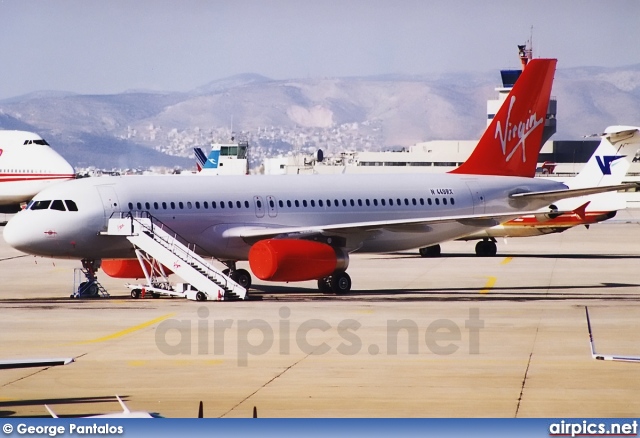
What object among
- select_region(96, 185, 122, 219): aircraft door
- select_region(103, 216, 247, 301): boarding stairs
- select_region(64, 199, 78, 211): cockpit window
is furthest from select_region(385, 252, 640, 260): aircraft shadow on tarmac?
select_region(64, 199, 78, 211): cockpit window

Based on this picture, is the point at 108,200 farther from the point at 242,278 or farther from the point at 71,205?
the point at 242,278

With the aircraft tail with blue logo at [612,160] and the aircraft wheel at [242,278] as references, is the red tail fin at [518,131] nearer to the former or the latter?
the aircraft wheel at [242,278]

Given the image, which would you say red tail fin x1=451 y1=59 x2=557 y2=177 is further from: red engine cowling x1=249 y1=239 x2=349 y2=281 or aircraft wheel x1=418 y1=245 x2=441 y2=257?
aircraft wheel x1=418 y1=245 x2=441 y2=257

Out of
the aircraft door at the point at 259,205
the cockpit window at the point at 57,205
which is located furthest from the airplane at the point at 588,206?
the cockpit window at the point at 57,205

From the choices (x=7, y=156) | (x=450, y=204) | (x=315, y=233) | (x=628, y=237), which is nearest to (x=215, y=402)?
(x=315, y=233)

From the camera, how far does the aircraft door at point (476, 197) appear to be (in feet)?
148

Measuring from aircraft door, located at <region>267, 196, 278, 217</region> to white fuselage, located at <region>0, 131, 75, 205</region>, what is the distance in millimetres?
55066

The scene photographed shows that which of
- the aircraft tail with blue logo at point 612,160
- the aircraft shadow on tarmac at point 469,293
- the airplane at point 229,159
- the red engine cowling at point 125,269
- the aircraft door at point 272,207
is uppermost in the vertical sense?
the airplane at point 229,159

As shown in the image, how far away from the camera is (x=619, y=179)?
6184cm

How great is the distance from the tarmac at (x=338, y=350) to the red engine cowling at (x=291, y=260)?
2.83 ft

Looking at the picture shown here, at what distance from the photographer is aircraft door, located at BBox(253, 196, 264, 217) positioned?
41375 millimetres

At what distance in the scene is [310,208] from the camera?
139ft

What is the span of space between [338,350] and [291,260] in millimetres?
12218

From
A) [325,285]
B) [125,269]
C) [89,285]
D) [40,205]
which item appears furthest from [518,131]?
[40,205]
